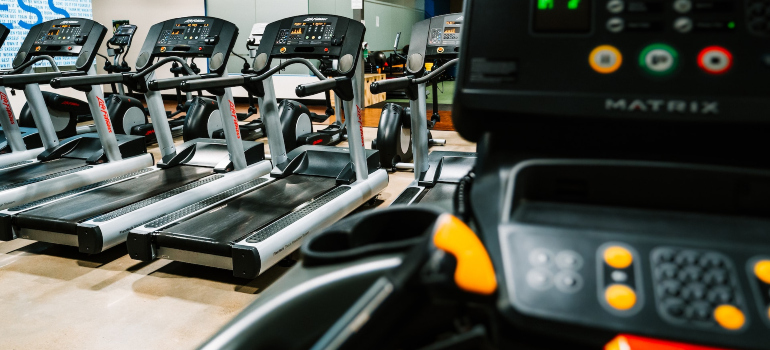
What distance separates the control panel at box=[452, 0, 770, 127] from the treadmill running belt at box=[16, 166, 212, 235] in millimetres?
2977

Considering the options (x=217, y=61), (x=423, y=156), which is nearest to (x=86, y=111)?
(x=217, y=61)

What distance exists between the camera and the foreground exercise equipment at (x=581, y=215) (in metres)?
0.50

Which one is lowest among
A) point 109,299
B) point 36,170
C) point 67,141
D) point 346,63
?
point 109,299

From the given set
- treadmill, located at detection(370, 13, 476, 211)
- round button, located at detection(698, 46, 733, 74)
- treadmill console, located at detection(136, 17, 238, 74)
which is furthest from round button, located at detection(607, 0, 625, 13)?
treadmill console, located at detection(136, 17, 238, 74)

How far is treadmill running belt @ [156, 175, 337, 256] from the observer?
2.77 m

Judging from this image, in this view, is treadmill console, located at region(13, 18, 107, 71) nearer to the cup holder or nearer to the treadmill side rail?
the treadmill side rail

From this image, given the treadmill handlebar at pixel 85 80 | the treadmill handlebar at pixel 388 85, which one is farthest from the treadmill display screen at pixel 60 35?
the treadmill handlebar at pixel 388 85

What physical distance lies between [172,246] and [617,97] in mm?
2608

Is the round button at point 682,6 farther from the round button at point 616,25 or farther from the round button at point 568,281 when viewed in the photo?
the round button at point 568,281

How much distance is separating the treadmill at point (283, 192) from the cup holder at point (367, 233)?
1986mm

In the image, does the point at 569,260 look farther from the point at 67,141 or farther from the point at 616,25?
the point at 67,141

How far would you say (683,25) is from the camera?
636 millimetres

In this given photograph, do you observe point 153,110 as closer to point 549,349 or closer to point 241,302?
point 241,302

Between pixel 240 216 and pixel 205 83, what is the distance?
82cm
